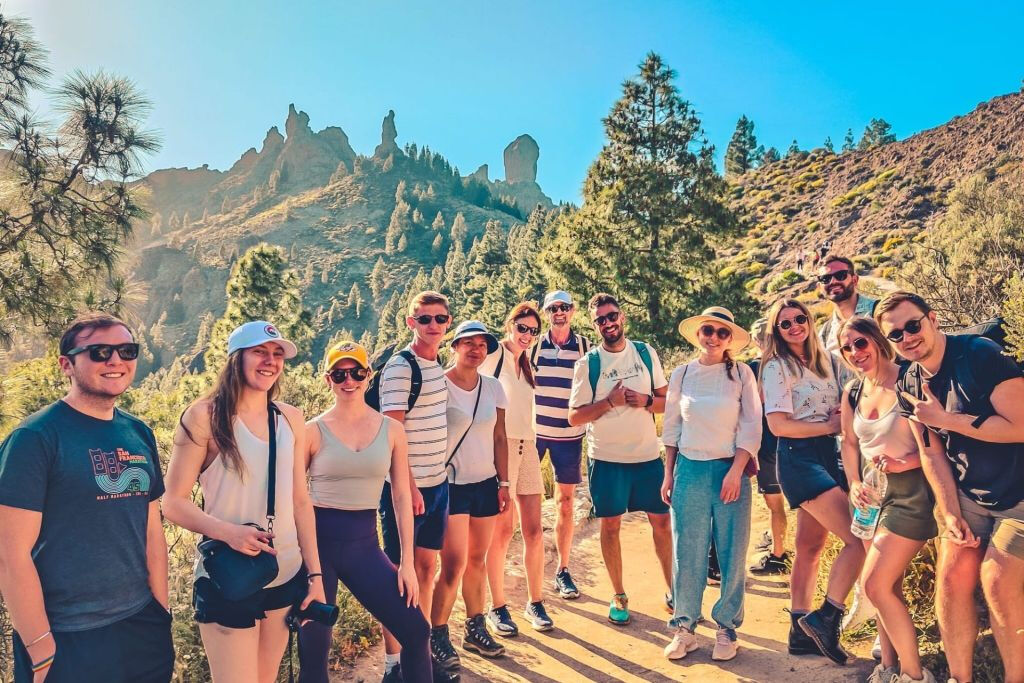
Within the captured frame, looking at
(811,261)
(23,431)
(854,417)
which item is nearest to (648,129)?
(854,417)

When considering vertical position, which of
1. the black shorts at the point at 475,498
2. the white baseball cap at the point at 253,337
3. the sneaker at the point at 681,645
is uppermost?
the white baseball cap at the point at 253,337

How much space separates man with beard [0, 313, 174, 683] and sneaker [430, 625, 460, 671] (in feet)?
5.32

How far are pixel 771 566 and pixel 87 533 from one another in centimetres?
482

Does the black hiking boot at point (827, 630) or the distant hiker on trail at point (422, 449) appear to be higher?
the distant hiker on trail at point (422, 449)

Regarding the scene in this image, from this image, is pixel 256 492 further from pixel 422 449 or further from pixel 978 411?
pixel 978 411

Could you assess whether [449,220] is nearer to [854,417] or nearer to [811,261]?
[811,261]

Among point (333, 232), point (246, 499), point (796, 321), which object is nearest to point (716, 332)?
point (796, 321)

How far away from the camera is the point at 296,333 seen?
25969 mm

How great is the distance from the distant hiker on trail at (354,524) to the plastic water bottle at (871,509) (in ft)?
7.17

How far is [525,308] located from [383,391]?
1.57m

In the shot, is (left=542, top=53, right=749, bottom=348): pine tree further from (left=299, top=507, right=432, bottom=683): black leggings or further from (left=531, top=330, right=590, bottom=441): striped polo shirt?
(left=299, top=507, right=432, bottom=683): black leggings

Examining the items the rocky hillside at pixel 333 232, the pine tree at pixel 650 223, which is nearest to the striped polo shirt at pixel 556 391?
the pine tree at pixel 650 223

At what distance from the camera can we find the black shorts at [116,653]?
2078 millimetres

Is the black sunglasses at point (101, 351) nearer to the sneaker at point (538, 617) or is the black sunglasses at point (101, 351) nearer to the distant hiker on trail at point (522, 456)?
the distant hiker on trail at point (522, 456)
